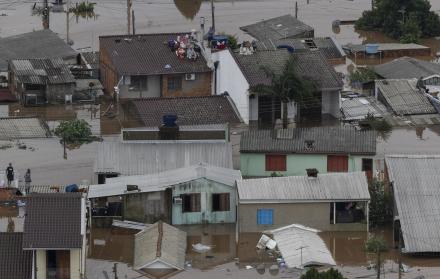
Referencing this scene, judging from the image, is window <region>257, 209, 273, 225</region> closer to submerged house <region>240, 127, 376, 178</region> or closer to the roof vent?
submerged house <region>240, 127, 376, 178</region>

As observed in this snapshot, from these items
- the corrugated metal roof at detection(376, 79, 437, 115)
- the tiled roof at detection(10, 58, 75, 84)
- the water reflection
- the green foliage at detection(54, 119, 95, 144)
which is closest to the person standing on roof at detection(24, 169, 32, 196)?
the green foliage at detection(54, 119, 95, 144)

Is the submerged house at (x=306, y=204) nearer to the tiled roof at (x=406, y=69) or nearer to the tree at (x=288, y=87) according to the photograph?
the tree at (x=288, y=87)

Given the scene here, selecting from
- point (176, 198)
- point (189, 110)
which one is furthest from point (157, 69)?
point (176, 198)

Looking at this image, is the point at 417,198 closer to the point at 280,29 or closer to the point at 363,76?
the point at 363,76

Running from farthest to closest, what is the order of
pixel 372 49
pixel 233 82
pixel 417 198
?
pixel 372 49
pixel 233 82
pixel 417 198

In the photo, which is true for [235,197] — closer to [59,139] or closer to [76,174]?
[76,174]

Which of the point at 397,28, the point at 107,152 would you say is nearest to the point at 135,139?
the point at 107,152

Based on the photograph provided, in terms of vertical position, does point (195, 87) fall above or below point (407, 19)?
below
